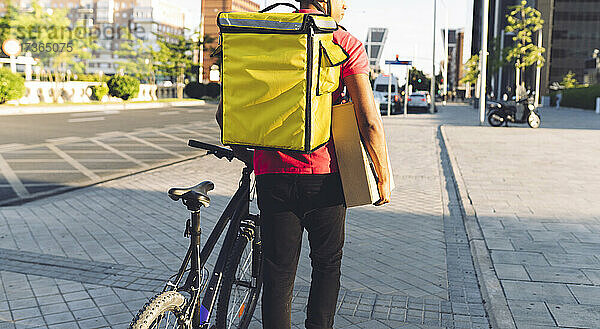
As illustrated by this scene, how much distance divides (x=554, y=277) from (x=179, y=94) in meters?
53.2

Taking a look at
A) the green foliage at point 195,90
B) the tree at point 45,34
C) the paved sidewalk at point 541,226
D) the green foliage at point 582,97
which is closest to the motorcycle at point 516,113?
the paved sidewalk at point 541,226

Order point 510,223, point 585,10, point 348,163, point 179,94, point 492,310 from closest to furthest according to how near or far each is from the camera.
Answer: point 348,163 → point 492,310 → point 510,223 → point 179,94 → point 585,10

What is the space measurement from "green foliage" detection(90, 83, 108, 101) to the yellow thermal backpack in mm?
37703

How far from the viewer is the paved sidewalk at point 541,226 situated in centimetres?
425

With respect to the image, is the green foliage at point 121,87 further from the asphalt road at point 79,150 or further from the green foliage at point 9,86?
the asphalt road at point 79,150

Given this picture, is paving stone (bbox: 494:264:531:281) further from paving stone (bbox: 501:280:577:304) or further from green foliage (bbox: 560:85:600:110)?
green foliage (bbox: 560:85:600:110)

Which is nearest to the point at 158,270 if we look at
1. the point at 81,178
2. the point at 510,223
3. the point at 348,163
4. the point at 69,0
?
the point at 348,163

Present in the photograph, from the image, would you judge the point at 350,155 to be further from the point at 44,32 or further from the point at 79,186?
the point at 44,32

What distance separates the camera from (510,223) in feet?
22.0

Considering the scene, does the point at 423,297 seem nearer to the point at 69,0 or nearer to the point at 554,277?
the point at 554,277

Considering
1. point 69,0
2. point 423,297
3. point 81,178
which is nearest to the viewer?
point 423,297

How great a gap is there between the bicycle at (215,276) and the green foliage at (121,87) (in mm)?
37583

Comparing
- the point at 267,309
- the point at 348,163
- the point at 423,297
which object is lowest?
the point at 423,297

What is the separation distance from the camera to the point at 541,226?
6535mm
